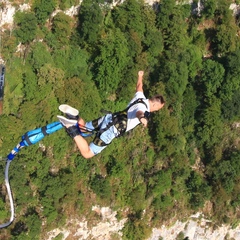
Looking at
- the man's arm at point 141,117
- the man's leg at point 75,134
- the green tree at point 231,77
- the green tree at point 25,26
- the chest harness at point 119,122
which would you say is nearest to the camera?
the man's arm at point 141,117

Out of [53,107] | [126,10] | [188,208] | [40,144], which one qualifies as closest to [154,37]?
[126,10]

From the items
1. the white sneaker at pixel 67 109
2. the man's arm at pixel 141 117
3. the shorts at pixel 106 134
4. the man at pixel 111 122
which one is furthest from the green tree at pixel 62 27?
the man's arm at pixel 141 117

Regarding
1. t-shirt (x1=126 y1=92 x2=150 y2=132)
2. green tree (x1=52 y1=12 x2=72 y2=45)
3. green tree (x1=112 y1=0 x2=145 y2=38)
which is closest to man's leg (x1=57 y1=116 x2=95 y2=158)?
t-shirt (x1=126 y1=92 x2=150 y2=132)

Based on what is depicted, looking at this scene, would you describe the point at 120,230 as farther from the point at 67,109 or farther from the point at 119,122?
the point at 67,109

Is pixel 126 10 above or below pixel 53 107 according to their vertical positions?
above

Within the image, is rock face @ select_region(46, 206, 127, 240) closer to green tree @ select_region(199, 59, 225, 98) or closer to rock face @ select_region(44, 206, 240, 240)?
rock face @ select_region(44, 206, 240, 240)

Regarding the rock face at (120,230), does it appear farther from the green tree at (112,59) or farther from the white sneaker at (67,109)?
the white sneaker at (67,109)

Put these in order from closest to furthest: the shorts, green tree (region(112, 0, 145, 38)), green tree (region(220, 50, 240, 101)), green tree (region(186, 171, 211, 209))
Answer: the shorts, green tree (region(112, 0, 145, 38)), green tree (region(220, 50, 240, 101)), green tree (region(186, 171, 211, 209))

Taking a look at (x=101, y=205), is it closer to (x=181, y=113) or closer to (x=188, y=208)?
(x=188, y=208)
